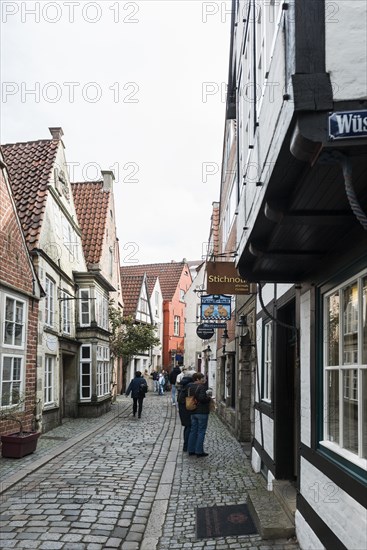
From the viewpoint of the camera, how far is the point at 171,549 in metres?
5.79

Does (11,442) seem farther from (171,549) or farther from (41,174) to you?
(41,174)

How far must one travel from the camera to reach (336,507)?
14.5ft

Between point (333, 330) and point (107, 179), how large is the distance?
74.8ft

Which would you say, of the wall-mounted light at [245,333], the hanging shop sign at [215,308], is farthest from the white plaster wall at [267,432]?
the hanging shop sign at [215,308]

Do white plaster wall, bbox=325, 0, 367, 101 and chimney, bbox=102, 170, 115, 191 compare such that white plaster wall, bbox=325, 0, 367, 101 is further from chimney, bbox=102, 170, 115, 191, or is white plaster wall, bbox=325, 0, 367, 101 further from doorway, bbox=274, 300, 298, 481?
chimney, bbox=102, 170, 115, 191

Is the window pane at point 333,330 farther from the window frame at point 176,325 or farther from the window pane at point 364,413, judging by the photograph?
the window frame at point 176,325

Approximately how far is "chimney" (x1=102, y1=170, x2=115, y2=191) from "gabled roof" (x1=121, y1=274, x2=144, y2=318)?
35.2 ft

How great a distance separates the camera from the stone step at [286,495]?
6285 millimetres

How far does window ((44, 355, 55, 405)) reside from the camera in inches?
620

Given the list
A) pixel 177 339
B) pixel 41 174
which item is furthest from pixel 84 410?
pixel 177 339

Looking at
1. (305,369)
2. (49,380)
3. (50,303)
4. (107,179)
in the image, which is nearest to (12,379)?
(49,380)

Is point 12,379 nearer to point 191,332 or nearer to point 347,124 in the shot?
point 347,124

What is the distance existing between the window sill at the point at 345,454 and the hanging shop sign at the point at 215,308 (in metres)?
11.4

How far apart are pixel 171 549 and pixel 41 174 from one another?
12573 millimetres
